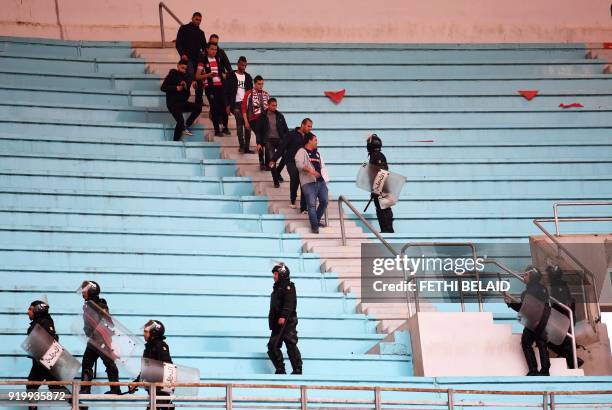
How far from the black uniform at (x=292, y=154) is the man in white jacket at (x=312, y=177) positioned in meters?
0.29

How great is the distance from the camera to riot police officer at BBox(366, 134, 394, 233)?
50.3ft

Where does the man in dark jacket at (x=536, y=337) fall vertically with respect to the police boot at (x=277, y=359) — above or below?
above

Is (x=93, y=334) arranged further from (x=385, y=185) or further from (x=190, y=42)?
(x=190, y=42)

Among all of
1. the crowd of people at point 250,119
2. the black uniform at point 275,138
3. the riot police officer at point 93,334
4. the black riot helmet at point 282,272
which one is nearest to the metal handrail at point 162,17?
the crowd of people at point 250,119

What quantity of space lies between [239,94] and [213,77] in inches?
13.1

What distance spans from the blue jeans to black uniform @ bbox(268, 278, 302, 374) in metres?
2.59

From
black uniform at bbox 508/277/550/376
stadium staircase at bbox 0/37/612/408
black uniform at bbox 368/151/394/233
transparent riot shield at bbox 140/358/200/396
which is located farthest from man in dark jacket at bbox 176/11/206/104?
transparent riot shield at bbox 140/358/200/396

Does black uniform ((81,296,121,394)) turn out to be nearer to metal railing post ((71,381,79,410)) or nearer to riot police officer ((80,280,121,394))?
riot police officer ((80,280,121,394))

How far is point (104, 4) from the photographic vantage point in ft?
61.2

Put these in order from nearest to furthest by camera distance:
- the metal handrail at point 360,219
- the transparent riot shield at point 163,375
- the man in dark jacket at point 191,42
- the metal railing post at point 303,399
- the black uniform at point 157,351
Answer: the metal railing post at point 303,399
the transparent riot shield at point 163,375
the black uniform at point 157,351
the metal handrail at point 360,219
the man in dark jacket at point 191,42

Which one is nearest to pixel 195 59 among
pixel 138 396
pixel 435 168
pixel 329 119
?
pixel 329 119

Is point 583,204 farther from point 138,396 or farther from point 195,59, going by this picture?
point 138,396

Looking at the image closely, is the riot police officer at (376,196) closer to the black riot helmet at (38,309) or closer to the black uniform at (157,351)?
the black uniform at (157,351)

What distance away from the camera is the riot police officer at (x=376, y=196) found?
1534cm
